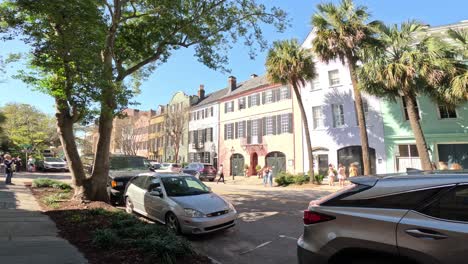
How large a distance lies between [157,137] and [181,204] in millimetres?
A: 50131

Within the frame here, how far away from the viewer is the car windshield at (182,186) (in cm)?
841

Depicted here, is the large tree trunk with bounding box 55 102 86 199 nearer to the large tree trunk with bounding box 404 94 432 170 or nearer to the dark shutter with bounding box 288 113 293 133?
the large tree trunk with bounding box 404 94 432 170

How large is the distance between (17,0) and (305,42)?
78.5ft

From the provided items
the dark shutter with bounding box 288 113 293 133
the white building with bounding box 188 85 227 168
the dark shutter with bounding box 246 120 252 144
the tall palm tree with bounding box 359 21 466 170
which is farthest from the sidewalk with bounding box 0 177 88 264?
the white building with bounding box 188 85 227 168

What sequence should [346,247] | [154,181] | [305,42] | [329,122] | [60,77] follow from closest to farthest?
1. [346,247]
2. [154,181]
3. [60,77]
4. [329,122]
5. [305,42]

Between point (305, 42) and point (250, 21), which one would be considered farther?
point (305, 42)

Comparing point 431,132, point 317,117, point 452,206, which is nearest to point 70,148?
point 452,206

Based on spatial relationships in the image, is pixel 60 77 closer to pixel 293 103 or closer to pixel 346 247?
pixel 346 247

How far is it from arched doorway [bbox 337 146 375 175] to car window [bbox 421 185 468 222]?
842 inches

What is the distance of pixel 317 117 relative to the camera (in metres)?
26.3

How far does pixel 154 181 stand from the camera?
29.5 feet

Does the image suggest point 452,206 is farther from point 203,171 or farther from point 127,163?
point 203,171

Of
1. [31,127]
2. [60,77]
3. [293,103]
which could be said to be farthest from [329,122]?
[31,127]

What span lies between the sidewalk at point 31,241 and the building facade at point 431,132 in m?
18.8
